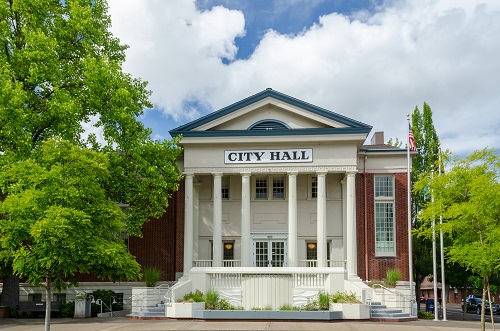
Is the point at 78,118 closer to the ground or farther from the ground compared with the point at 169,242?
farther from the ground

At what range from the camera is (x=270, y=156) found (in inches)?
1302

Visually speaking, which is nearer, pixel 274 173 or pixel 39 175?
pixel 39 175

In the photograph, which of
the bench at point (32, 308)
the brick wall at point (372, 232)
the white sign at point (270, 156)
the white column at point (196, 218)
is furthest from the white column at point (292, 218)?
the bench at point (32, 308)

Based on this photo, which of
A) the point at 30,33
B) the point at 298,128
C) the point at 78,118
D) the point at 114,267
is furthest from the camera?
the point at 298,128

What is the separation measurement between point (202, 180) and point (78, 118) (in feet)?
32.2

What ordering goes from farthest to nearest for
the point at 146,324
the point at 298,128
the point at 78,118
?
1. the point at 298,128
2. the point at 78,118
3. the point at 146,324

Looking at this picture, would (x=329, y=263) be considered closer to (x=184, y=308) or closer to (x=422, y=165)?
(x=184, y=308)

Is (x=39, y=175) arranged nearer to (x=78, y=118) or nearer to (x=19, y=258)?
(x=19, y=258)

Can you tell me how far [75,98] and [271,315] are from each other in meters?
13.6

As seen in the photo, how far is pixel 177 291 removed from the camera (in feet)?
87.4

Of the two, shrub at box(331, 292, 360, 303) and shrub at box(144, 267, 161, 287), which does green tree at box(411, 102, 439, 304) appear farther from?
shrub at box(144, 267, 161, 287)

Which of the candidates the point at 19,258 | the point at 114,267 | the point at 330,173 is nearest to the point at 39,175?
the point at 19,258

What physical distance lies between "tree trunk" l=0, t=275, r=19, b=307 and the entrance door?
13.1 metres

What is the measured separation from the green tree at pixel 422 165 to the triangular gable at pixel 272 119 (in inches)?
410
